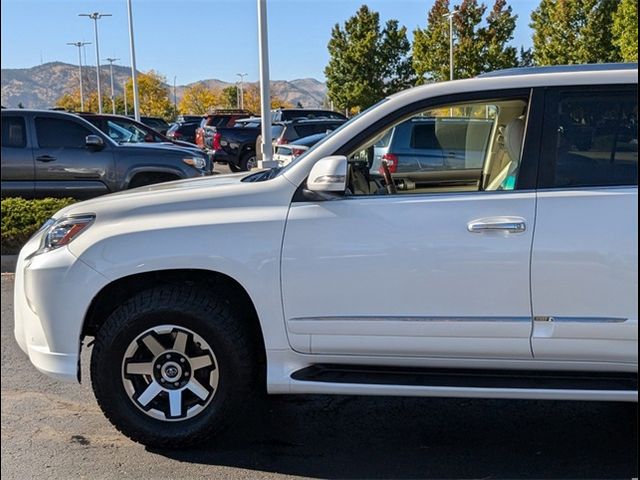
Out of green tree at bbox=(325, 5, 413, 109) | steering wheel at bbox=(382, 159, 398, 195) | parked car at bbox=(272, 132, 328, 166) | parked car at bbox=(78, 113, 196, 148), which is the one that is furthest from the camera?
green tree at bbox=(325, 5, 413, 109)

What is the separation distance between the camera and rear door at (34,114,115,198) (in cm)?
1019

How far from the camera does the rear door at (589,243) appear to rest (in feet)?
10.3

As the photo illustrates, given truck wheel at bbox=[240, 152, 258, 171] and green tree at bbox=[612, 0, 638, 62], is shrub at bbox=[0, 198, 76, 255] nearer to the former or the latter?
truck wheel at bbox=[240, 152, 258, 171]

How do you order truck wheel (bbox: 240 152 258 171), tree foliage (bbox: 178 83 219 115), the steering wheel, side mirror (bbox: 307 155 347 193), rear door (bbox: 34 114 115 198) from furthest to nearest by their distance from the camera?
tree foliage (bbox: 178 83 219 115), truck wheel (bbox: 240 152 258 171), rear door (bbox: 34 114 115 198), the steering wheel, side mirror (bbox: 307 155 347 193)

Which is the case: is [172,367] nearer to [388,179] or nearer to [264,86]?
[388,179]

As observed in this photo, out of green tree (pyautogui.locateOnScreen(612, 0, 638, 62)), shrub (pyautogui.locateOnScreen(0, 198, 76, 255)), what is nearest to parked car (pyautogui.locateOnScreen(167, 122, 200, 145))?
green tree (pyautogui.locateOnScreen(612, 0, 638, 62))

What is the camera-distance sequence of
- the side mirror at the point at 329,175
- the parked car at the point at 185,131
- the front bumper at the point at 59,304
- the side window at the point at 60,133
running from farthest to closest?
1. the parked car at the point at 185,131
2. the side window at the point at 60,133
3. the front bumper at the point at 59,304
4. the side mirror at the point at 329,175

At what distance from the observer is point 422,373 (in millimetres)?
3381

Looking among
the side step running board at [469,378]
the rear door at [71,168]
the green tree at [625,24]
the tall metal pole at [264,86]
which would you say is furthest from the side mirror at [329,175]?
the green tree at [625,24]

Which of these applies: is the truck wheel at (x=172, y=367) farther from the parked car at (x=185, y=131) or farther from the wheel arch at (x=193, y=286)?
the parked car at (x=185, y=131)

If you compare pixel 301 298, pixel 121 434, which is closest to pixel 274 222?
pixel 301 298

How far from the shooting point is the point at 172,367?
11.3 ft

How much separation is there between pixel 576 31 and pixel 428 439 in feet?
101

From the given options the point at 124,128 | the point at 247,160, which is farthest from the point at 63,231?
the point at 247,160
